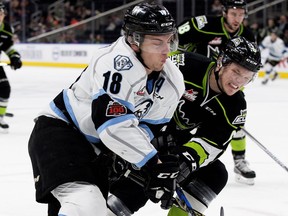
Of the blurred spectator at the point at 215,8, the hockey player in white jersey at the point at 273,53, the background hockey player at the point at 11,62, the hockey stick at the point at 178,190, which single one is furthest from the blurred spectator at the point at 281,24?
the hockey stick at the point at 178,190

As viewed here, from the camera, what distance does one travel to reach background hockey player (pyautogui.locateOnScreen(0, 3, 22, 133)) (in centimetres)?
535

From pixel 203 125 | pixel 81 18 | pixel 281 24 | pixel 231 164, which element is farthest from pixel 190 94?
pixel 81 18

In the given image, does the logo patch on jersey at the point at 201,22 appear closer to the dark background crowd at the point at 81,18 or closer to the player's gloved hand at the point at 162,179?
the player's gloved hand at the point at 162,179

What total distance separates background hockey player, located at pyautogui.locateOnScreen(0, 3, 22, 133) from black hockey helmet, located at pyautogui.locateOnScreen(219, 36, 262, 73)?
3.15 m

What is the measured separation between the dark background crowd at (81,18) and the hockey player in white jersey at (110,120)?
947 cm

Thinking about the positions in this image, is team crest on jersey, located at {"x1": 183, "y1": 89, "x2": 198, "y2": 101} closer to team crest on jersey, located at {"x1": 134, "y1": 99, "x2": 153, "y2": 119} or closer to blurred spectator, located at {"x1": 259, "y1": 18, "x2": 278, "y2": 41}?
team crest on jersey, located at {"x1": 134, "y1": 99, "x2": 153, "y2": 119}

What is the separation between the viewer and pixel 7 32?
5.68m

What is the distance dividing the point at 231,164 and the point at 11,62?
2.33 metres

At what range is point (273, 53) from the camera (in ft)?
33.7

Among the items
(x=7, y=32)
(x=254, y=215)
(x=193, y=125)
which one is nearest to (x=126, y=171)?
A: (x=193, y=125)

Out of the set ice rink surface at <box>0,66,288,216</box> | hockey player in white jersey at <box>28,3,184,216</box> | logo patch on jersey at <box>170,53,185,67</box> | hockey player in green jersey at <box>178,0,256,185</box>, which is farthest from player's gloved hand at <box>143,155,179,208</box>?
hockey player in green jersey at <box>178,0,256,185</box>

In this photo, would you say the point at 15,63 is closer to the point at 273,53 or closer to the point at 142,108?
the point at 142,108

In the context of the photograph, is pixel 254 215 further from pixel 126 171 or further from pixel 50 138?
pixel 50 138

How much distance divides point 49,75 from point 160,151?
8.59 meters
